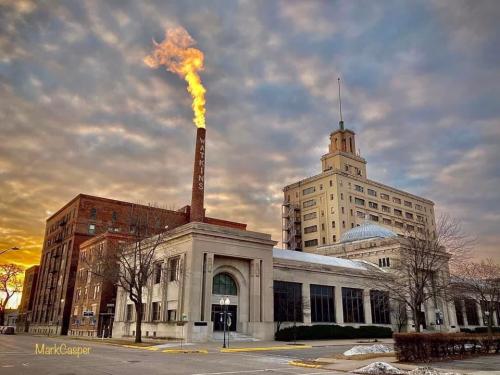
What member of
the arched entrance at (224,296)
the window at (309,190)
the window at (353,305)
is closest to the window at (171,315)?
the arched entrance at (224,296)

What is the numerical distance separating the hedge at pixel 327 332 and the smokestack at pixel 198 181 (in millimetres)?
16906

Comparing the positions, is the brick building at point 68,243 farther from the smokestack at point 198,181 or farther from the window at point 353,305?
the window at point 353,305

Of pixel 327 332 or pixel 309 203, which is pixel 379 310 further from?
pixel 309 203

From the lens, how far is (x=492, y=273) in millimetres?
58781

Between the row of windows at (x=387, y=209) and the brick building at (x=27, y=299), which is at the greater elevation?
the row of windows at (x=387, y=209)

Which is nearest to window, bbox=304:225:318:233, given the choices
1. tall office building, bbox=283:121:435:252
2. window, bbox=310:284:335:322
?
tall office building, bbox=283:121:435:252

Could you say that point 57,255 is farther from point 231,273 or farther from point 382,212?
point 382,212

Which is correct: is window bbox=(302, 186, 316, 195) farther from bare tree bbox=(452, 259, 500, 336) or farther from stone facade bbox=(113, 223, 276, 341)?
stone facade bbox=(113, 223, 276, 341)

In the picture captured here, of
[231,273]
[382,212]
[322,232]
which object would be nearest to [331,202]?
[322,232]

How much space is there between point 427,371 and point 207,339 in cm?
2885

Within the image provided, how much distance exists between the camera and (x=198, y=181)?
5428 centimetres

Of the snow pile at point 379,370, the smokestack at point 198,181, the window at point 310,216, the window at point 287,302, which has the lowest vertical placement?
the snow pile at point 379,370

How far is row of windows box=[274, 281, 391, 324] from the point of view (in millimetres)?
53031

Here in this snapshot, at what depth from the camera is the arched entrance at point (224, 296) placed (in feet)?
151
